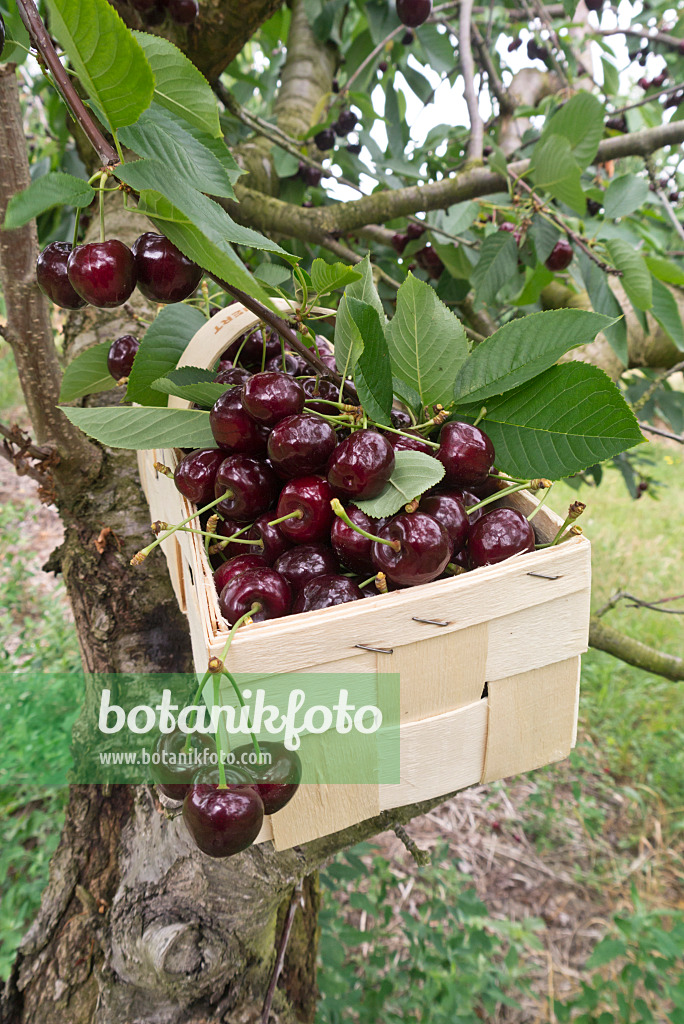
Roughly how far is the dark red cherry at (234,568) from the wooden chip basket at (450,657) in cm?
3

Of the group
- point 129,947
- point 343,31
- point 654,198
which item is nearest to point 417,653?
point 129,947

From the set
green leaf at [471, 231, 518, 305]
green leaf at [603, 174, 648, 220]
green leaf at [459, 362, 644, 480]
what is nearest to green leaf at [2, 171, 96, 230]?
green leaf at [459, 362, 644, 480]

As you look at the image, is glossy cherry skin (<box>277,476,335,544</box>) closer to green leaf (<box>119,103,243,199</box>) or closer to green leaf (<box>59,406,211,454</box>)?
green leaf (<box>59,406,211,454</box>)

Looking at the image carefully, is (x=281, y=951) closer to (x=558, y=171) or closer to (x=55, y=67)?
(x=55, y=67)

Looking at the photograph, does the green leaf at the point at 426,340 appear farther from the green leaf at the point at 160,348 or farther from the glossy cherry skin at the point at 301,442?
the green leaf at the point at 160,348

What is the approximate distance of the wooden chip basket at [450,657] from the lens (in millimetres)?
555

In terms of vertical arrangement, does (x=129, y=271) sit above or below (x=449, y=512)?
above

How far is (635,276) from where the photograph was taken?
4.08ft

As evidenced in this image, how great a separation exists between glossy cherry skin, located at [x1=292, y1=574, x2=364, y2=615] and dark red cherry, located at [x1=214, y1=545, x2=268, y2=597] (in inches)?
2.2

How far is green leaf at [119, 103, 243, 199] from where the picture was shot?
55 cm

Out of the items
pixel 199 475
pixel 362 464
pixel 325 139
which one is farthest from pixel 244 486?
pixel 325 139

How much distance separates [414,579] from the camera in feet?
2.00

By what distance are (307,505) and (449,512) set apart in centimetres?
15

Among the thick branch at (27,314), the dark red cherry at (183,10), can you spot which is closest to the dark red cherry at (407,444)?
the thick branch at (27,314)
